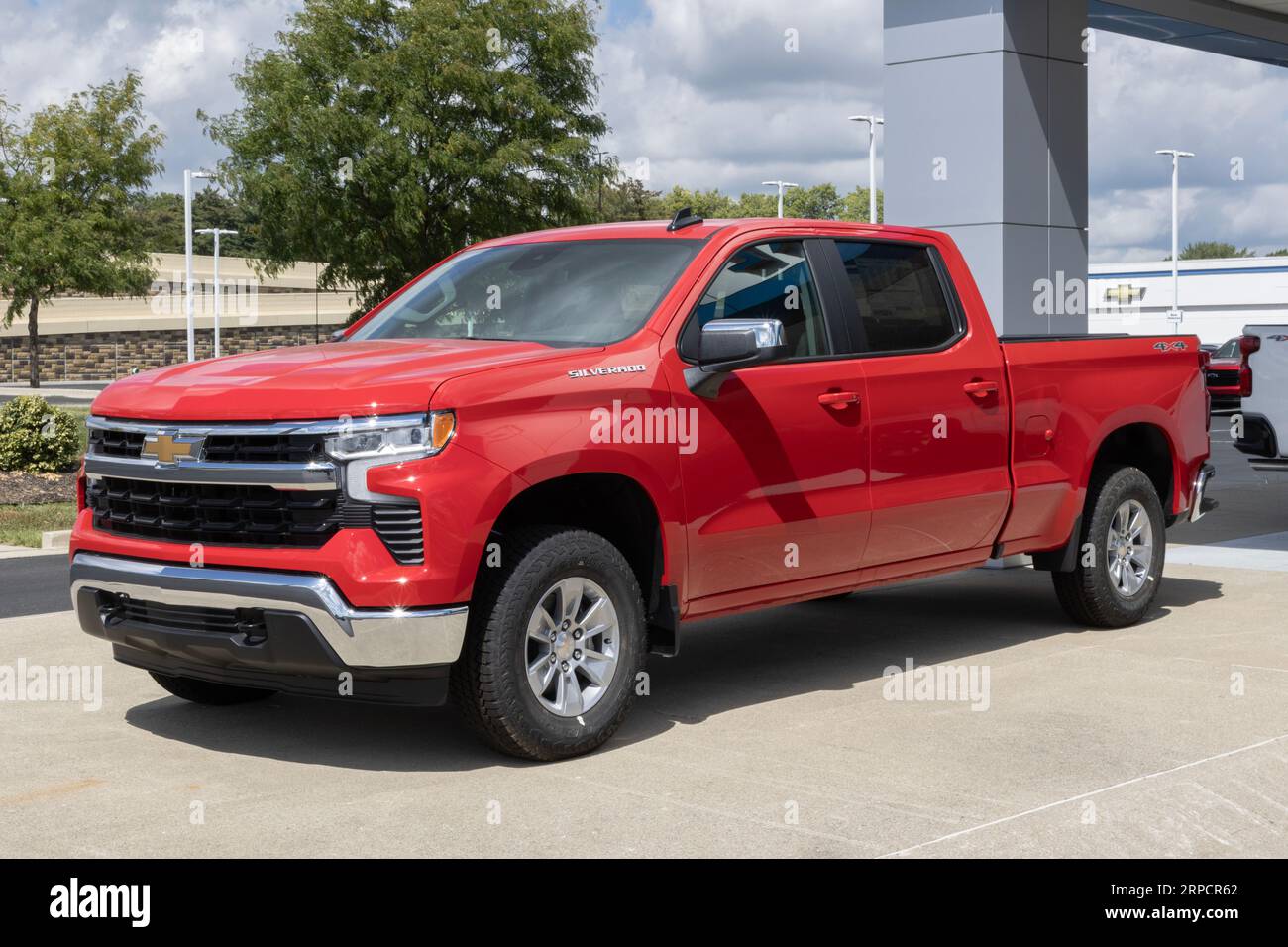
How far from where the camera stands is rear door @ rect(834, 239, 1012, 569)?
7340mm

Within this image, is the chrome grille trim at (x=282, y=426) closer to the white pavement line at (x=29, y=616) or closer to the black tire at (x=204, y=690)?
the black tire at (x=204, y=690)

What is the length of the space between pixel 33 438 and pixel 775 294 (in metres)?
13.3

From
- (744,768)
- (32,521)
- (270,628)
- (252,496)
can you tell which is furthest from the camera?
(32,521)

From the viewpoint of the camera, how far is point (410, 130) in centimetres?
2934

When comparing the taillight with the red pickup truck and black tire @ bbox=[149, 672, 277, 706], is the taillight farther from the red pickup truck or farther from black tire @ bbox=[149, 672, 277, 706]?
black tire @ bbox=[149, 672, 277, 706]

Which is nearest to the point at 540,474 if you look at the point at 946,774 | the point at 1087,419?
the point at 946,774

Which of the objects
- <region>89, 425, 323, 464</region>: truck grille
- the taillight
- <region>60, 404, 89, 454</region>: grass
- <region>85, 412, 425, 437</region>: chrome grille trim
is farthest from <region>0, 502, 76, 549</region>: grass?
the taillight

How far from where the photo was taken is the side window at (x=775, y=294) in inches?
271

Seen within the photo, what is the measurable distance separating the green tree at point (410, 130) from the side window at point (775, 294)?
2287 centimetres

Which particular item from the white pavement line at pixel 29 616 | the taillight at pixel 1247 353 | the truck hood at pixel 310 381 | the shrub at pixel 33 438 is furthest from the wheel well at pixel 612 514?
the shrub at pixel 33 438

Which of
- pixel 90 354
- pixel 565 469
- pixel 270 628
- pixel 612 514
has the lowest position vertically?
pixel 270 628

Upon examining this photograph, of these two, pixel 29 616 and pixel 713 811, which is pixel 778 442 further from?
pixel 29 616

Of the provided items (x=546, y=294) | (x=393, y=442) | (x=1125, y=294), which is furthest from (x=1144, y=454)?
(x=1125, y=294)

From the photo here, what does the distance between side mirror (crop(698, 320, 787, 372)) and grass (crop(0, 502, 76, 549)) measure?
8.72 metres
